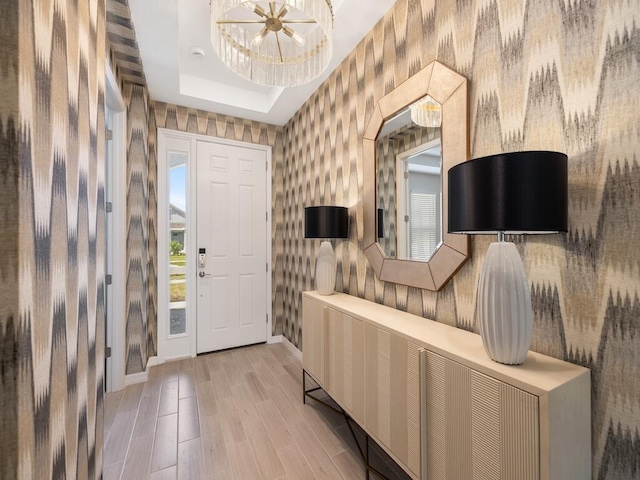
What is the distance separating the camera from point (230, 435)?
6.34 feet

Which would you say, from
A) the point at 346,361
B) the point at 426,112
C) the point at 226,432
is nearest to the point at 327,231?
the point at 346,361

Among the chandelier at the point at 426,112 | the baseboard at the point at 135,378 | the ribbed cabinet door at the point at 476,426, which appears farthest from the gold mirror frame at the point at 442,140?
Answer: the baseboard at the point at 135,378

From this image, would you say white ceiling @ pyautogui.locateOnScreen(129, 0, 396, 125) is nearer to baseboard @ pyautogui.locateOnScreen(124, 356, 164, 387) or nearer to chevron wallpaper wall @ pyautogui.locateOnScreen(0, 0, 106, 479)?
chevron wallpaper wall @ pyautogui.locateOnScreen(0, 0, 106, 479)

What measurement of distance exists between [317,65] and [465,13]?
0.83 meters

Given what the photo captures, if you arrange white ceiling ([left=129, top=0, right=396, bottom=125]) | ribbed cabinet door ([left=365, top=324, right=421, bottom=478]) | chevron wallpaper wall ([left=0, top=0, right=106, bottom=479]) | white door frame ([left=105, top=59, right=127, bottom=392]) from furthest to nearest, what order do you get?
white door frame ([left=105, top=59, right=127, bottom=392])
white ceiling ([left=129, top=0, right=396, bottom=125])
ribbed cabinet door ([left=365, top=324, right=421, bottom=478])
chevron wallpaper wall ([left=0, top=0, right=106, bottom=479])

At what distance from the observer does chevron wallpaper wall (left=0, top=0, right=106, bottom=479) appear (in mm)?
630

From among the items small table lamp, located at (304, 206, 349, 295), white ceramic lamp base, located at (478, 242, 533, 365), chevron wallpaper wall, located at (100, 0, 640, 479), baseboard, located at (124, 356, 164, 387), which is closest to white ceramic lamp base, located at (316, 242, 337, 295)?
small table lamp, located at (304, 206, 349, 295)

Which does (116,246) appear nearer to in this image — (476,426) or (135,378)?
(135,378)

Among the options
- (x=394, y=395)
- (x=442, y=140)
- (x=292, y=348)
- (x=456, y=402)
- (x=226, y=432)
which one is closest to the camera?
(x=456, y=402)

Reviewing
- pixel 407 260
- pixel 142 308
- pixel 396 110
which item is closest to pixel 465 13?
pixel 396 110

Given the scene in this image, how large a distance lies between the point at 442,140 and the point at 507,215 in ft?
2.55

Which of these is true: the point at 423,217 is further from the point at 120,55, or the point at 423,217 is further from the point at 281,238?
the point at 120,55

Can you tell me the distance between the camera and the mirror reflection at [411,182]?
156cm

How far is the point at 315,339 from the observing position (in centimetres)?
218
